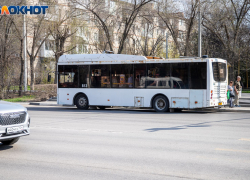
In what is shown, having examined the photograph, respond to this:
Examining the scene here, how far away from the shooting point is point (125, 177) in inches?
229

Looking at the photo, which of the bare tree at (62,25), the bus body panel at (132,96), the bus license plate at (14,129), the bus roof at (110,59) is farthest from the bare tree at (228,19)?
the bus license plate at (14,129)

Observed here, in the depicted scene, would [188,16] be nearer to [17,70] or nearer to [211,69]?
[211,69]

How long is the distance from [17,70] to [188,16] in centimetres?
1998

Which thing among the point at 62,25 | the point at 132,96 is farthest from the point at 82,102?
the point at 62,25

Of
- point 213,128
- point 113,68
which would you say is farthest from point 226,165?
point 113,68

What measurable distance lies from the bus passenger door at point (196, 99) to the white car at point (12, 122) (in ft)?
38.2

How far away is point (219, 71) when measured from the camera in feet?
61.9

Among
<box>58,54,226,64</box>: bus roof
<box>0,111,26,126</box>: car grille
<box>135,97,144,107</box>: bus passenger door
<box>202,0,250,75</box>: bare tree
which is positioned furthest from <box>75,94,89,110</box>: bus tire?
<box>202,0,250,75</box>: bare tree

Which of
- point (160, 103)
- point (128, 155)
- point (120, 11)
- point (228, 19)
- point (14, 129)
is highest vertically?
point (228, 19)

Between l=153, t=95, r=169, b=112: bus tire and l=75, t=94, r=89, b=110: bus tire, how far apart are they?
4474 millimetres

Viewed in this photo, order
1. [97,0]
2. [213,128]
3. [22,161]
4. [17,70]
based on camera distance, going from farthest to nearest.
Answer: [17,70]
[97,0]
[213,128]
[22,161]

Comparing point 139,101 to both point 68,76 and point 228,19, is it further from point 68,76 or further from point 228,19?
point 228,19

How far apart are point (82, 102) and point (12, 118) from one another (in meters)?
13.6

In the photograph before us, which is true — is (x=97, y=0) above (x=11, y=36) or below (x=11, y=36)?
above
